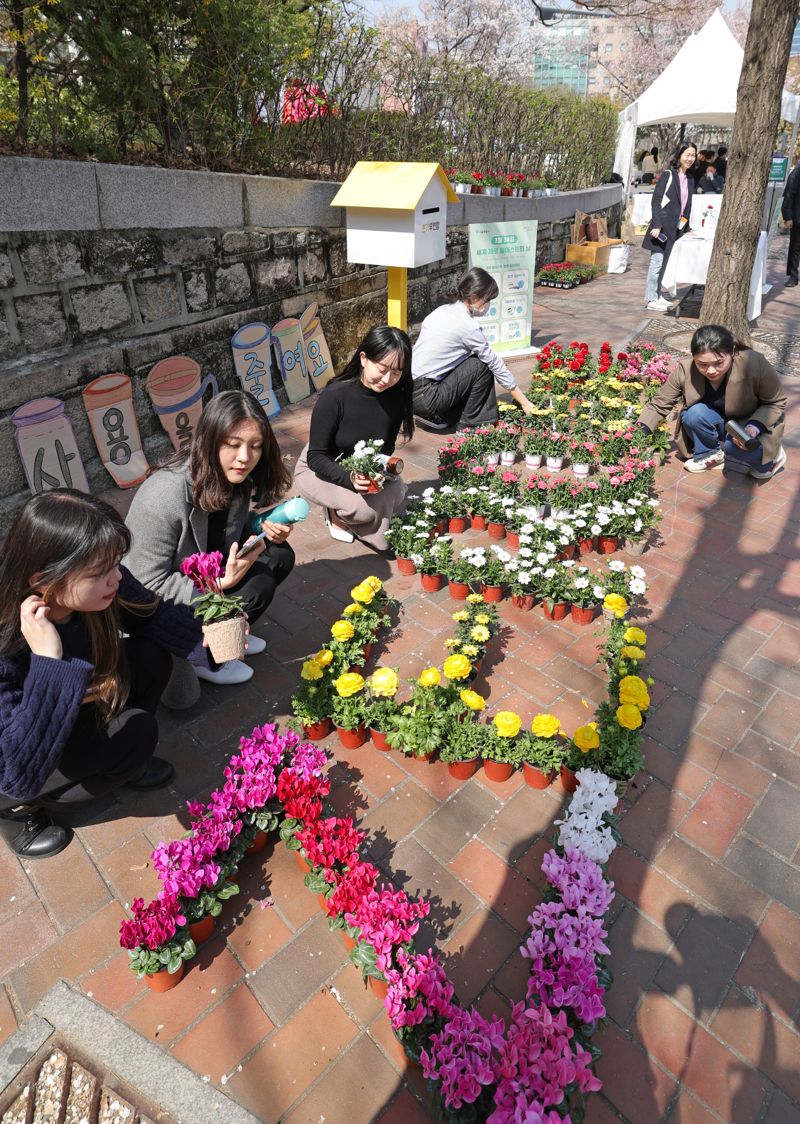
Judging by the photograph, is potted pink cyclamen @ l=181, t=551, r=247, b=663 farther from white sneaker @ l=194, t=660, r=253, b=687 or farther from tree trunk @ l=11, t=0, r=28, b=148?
tree trunk @ l=11, t=0, r=28, b=148

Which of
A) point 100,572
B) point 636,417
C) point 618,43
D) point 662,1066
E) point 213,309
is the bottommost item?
point 662,1066

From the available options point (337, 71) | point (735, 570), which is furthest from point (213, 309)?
point (735, 570)

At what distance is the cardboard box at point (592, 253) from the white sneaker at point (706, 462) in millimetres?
8993

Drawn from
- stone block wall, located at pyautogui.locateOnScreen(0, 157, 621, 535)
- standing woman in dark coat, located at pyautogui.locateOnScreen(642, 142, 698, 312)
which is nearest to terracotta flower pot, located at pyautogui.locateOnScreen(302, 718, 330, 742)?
stone block wall, located at pyautogui.locateOnScreen(0, 157, 621, 535)

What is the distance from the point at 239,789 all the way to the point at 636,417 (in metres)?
4.93

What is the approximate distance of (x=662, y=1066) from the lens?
1905 mm

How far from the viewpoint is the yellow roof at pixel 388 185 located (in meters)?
5.51

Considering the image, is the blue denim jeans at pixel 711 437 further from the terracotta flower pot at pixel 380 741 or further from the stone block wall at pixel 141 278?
the terracotta flower pot at pixel 380 741

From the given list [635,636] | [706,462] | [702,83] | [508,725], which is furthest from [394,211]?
[702,83]

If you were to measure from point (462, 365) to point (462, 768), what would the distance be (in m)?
3.91

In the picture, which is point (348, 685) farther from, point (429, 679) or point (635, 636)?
point (635, 636)

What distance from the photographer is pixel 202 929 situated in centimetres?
217

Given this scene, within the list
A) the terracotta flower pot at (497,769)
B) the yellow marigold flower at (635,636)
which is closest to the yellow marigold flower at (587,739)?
the terracotta flower pot at (497,769)

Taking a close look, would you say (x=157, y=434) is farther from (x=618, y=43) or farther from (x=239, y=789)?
(x=618, y=43)
